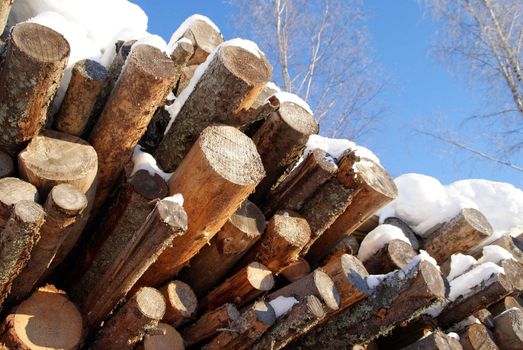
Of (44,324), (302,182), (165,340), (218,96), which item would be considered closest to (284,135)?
(302,182)

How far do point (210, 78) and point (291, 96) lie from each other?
0.60 m

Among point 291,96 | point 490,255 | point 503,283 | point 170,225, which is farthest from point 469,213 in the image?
point 170,225

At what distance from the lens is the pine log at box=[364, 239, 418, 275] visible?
3.12m

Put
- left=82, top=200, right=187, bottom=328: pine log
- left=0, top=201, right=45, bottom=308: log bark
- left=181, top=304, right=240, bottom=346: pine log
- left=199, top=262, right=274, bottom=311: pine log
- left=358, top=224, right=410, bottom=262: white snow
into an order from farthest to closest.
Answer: left=358, top=224, right=410, bottom=262: white snow → left=199, top=262, right=274, bottom=311: pine log → left=181, top=304, right=240, bottom=346: pine log → left=82, top=200, right=187, bottom=328: pine log → left=0, top=201, right=45, bottom=308: log bark

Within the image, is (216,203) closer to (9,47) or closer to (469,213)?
(9,47)

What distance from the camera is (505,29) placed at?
1173 centimetres

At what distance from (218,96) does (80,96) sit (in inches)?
26.4

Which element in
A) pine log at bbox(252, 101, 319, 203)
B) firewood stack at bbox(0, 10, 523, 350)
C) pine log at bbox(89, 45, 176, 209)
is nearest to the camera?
firewood stack at bbox(0, 10, 523, 350)

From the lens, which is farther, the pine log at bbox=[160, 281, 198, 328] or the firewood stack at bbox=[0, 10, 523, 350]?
the pine log at bbox=[160, 281, 198, 328]

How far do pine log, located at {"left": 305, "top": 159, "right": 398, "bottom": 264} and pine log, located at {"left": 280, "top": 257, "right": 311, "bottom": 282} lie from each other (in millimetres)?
283

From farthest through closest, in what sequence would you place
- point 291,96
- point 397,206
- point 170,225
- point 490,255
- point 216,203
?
point 397,206, point 490,255, point 291,96, point 216,203, point 170,225

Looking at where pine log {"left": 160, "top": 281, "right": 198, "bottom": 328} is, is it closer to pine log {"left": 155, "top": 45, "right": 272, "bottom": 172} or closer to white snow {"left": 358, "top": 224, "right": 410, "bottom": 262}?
pine log {"left": 155, "top": 45, "right": 272, "bottom": 172}

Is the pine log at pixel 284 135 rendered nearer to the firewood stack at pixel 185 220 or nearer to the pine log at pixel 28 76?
the firewood stack at pixel 185 220

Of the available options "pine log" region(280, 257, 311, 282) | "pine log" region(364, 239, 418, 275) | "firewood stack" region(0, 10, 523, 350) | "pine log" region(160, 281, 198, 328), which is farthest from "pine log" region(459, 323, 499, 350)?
"pine log" region(160, 281, 198, 328)
